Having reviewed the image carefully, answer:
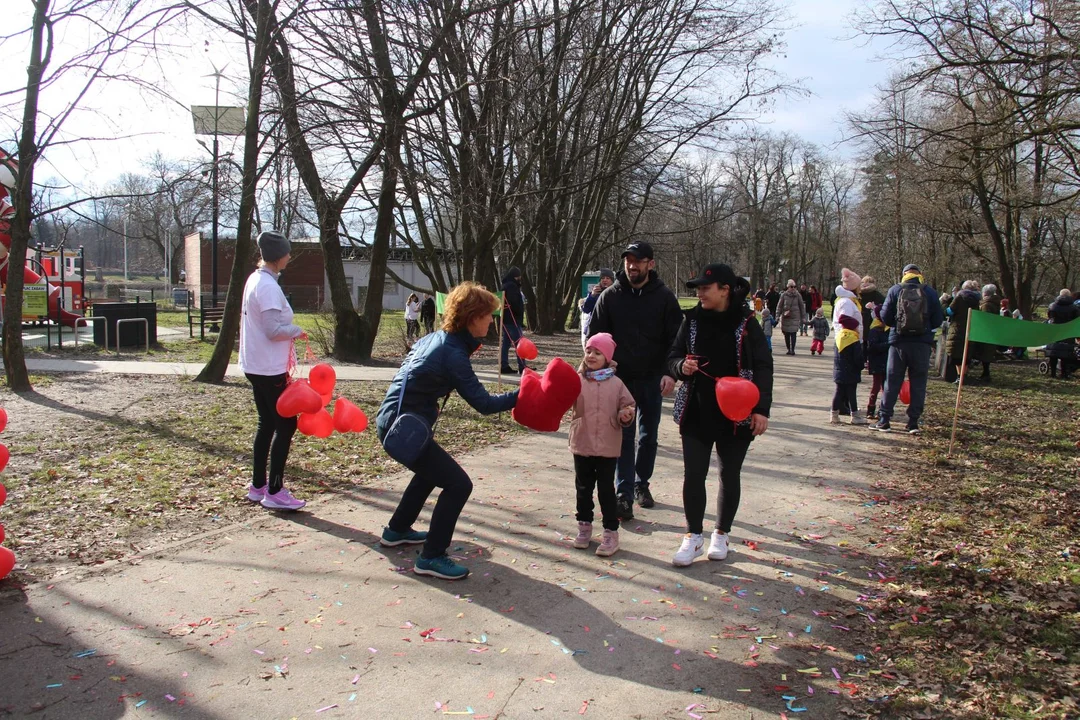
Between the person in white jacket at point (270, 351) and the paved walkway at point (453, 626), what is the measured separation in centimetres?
38

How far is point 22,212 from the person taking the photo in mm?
10109

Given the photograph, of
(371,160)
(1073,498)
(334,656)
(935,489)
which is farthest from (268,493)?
(371,160)

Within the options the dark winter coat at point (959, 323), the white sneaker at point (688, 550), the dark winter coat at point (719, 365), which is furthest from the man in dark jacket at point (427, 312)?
the white sneaker at point (688, 550)

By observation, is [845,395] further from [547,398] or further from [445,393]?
[445,393]

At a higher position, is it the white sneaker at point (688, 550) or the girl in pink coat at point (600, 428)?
the girl in pink coat at point (600, 428)

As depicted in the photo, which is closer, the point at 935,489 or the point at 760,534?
the point at 760,534

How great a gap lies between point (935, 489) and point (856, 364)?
3.10 meters

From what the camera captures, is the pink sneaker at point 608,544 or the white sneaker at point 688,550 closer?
the white sneaker at point 688,550

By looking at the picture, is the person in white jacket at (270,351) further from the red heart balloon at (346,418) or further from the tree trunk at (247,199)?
the tree trunk at (247,199)

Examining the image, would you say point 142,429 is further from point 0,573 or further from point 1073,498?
point 1073,498

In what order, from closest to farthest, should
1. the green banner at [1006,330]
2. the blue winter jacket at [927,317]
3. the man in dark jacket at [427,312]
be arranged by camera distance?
the green banner at [1006,330] → the blue winter jacket at [927,317] → the man in dark jacket at [427,312]

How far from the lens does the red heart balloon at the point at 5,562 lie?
404 cm

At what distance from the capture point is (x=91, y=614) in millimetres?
3805

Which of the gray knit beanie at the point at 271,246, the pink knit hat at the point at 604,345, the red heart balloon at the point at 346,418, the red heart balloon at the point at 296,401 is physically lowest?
the red heart balloon at the point at 346,418
